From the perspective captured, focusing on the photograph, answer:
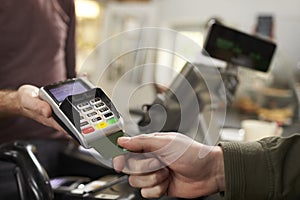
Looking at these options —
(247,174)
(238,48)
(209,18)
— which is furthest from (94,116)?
(209,18)

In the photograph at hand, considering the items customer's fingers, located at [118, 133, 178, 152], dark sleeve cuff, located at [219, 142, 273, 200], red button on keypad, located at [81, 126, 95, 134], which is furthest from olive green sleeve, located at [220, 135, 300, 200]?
red button on keypad, located at [81, 126, 95, 134]

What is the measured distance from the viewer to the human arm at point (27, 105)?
1.84 ft

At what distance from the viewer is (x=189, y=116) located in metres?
0.65

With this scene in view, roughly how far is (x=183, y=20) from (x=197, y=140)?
3.68 metres

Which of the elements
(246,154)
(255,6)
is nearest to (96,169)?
(246,154)

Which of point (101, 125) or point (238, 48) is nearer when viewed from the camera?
point (101, 125)

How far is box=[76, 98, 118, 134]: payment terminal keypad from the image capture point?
515 millimetres

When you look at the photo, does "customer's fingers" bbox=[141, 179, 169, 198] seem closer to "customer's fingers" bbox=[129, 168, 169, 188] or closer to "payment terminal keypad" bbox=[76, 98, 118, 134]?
"customer's fingers" bbox=[129, 168, 169, 188]

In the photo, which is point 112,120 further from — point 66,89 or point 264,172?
point 264,172

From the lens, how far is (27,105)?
0.60 metres

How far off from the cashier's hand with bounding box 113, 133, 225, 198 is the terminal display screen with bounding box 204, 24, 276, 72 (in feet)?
1.00

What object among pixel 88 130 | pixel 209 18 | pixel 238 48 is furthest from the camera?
pixel 209 18

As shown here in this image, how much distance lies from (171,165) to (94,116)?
152mm

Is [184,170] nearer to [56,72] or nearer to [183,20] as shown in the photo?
[56,72]
